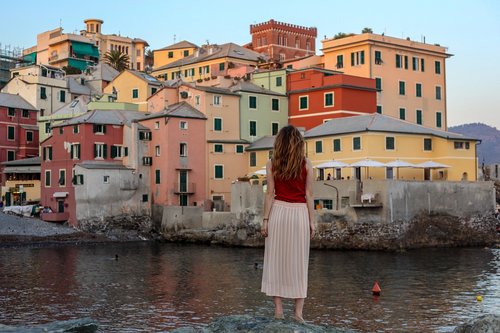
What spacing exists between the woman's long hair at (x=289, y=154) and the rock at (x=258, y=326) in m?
2.27

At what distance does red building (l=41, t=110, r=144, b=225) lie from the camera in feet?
237

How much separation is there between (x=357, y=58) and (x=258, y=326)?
73.4 metres

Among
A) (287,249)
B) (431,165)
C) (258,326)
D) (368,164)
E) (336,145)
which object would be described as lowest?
(258,326)

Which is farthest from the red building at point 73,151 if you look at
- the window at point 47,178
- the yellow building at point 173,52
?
the yellow building at point 173,52

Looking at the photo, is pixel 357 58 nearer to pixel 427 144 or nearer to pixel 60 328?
pixel 427 144

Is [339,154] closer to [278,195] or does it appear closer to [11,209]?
[11,209]

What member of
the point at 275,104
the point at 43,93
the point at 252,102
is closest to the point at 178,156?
the point at 252,102

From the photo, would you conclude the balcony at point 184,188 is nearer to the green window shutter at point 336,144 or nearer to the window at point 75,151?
the window at point 75,151

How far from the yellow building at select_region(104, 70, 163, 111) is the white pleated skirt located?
72226mm

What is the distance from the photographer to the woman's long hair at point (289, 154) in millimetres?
11133

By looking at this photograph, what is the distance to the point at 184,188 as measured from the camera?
72125 mm

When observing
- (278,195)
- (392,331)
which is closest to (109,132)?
(392,331)

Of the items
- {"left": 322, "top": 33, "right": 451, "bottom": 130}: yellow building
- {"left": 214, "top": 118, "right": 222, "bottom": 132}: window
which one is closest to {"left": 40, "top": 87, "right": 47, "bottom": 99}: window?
{"left": 214, "top": 118, "right": 222, "bottom": 132}: window

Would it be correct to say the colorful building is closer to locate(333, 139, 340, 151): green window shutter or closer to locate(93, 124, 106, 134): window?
locate(93, 124, 106, 134): window
